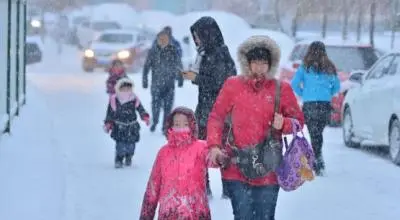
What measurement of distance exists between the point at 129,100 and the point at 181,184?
20.8 feet

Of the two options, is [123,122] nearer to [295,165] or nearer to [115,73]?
[115,73]

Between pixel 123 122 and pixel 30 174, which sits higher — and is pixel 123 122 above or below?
above

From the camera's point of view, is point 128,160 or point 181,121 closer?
point 181,121

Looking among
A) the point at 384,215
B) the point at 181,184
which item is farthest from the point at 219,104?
the point at 384,215

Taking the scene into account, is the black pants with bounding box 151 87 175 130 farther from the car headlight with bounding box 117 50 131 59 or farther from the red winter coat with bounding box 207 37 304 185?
the car headlight with bounding box 117 50 131 59

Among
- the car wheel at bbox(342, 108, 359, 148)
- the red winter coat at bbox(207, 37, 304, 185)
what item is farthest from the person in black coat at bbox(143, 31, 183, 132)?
the red winter coat at bbox(207, 37, 304, 185)

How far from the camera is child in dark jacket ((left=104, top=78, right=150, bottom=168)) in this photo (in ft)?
42.4

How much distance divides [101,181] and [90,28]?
42.6 metres

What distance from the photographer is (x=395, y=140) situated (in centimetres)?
1388

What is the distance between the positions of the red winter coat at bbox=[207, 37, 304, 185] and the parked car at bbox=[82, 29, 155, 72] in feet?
99.3

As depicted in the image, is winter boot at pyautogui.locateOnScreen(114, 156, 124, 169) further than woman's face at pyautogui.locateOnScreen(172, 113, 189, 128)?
Yes

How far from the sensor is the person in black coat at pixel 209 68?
366 inches

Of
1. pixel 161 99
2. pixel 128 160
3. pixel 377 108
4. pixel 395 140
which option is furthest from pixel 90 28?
pixel 128 160

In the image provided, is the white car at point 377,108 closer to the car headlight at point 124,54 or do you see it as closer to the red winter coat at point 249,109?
the red winter coat at point 249,109
